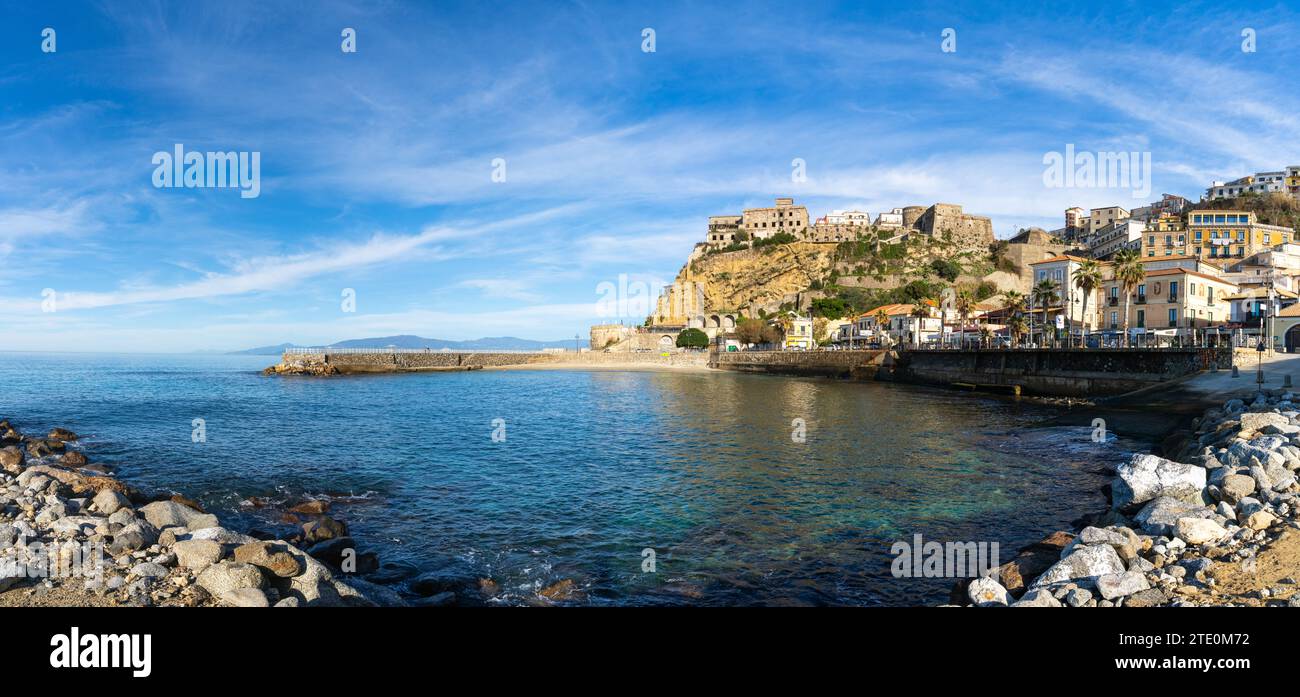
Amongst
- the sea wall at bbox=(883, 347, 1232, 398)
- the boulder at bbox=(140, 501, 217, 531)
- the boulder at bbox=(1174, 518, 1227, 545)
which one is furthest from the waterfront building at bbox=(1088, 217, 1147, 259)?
the boulder at bbox=(140, 501, 217, 531)

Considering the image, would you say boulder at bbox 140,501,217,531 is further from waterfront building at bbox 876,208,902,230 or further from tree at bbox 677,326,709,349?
waterfront building at bbox 876,208,902,230

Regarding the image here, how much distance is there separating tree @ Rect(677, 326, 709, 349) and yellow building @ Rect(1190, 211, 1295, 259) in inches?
2924

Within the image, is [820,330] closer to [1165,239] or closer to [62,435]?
[1165,239]

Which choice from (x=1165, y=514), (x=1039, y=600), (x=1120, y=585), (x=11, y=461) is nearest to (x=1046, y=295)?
(x=1165, y=514)

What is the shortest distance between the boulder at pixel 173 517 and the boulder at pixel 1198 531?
56.3ft

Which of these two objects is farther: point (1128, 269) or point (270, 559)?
point (1128, 269)

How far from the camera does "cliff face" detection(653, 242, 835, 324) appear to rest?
140000 millimetres

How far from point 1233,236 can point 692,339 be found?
82.3 m

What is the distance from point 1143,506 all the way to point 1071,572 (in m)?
5.74

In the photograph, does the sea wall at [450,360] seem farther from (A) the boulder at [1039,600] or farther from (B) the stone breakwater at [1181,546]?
(A) the boulder at [1039,600]

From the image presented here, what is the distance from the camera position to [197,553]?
9.92m
